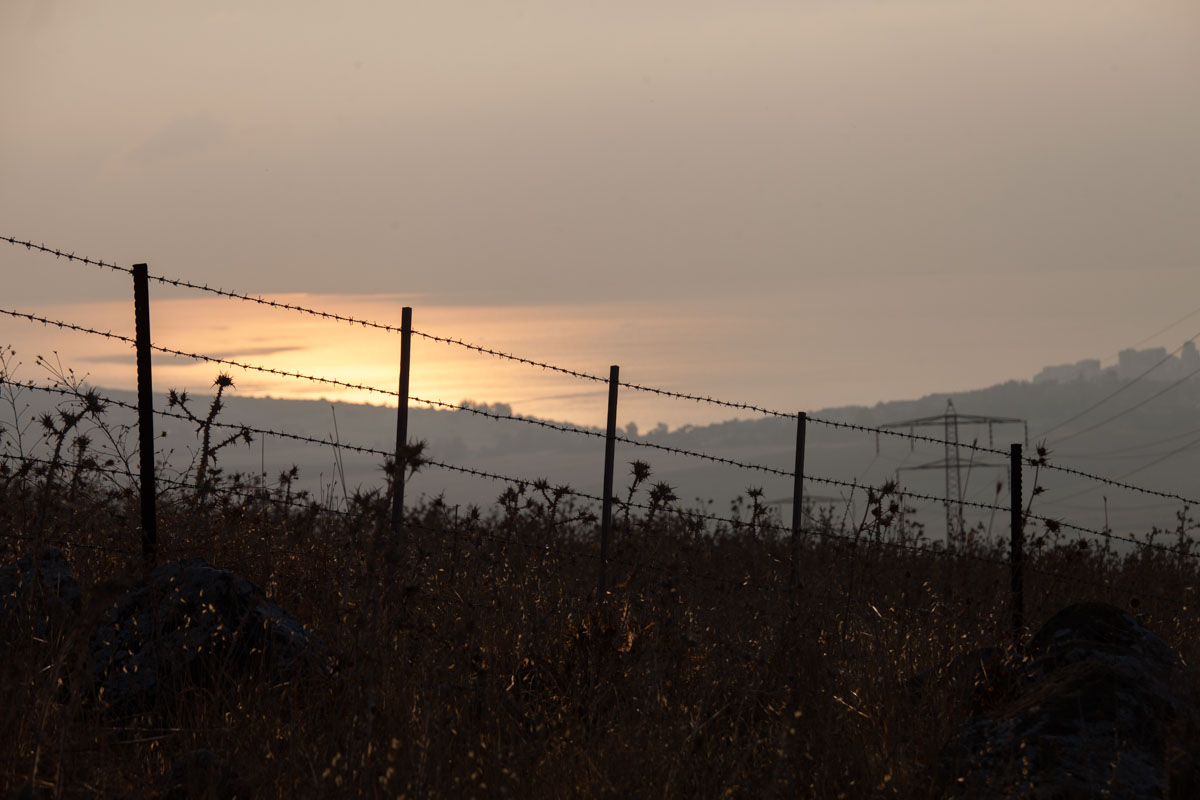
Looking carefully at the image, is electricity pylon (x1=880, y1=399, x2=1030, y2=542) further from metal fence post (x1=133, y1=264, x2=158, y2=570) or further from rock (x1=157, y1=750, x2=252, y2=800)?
metal fence post (x1=133, y1=264, x2=158, y2=570)

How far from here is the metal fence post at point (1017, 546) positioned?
8320 mm

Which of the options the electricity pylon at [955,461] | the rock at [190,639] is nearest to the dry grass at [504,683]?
the rock at [190,639]

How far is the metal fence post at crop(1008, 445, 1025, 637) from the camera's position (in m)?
8.32

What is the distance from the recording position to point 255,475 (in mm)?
9672

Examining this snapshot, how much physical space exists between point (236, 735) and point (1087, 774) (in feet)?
12.9

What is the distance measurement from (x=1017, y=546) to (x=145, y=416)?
6.62 m

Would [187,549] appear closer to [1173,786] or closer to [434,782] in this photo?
[434,782]

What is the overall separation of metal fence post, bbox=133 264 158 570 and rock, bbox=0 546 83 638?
20.9 inches

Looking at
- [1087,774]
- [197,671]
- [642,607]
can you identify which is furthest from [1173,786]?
[197,671]

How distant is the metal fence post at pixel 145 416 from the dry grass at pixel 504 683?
0.29 metres

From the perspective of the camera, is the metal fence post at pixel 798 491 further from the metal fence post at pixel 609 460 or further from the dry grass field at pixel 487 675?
the metal fence post at pixel 609 460

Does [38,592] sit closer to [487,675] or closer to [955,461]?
[487,675]

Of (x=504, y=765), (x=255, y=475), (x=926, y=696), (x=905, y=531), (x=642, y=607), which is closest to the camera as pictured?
(x=504, y=765)

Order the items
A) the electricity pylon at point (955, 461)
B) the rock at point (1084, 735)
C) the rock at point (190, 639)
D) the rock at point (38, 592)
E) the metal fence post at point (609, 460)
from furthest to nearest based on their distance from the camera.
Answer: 1. the electricity pylon at point (955, 461)
2. the metal fence post at point (609, 460)
3. the rock at point (38, 592)
4. the rock at point (190, 639)
5. the rock at point (1084, 735)
